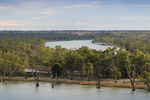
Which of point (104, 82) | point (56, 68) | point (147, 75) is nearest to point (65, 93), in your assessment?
point (104, 82)

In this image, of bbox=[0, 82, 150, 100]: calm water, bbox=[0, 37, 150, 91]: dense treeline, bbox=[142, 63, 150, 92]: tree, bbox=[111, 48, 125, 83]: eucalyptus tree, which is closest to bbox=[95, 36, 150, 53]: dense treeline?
bbox=[0, 37, 150, 91]: dense treeline

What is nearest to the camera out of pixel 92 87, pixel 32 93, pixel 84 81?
pixel 32 93

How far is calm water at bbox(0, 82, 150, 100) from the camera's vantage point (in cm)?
3596

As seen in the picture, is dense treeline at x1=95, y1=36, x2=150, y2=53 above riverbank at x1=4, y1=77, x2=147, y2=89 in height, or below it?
above

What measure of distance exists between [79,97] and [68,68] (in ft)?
49.1

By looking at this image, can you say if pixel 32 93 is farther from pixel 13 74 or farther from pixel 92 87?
pixel 13 74

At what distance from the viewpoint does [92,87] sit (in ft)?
142

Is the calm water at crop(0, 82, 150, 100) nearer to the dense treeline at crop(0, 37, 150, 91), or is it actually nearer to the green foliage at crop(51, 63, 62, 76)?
the dense treeline at crop(0, 37, 150, 91)

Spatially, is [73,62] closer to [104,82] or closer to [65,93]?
[104,82]

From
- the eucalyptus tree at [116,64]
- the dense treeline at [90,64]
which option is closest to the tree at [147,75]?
the dense treeline at [90,64]

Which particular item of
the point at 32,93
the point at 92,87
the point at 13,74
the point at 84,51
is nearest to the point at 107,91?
the point at 92,87

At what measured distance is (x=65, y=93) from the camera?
3916 cm

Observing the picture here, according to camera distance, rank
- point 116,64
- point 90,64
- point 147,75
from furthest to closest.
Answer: point 116,64
point 90,64
point 147,75

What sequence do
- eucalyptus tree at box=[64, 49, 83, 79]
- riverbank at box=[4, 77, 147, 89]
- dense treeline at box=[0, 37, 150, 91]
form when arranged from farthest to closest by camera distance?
eucalyptus tree at box=[64, 49, 83, 79], dense treeline at box=[0, 37, 150, 91], riverbank at box=[4, 77, 147, 89]
